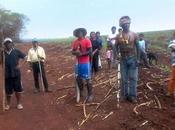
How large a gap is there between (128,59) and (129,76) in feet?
1.50

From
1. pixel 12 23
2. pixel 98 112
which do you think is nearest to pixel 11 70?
pixel 98 112


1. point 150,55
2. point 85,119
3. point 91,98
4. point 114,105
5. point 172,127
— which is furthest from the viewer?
point 150,55

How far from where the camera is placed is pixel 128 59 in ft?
36.4

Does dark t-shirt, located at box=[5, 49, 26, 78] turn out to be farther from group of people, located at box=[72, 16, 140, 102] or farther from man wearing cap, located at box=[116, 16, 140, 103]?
man wearing cap, located at box=[116, 16, 140, 103]

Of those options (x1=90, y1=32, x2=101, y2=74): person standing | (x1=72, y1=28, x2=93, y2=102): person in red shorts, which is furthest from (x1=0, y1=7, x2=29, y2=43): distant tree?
(x1=72, y1=28, x2=93, y2=102): person in red shorts

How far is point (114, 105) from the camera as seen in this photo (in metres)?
11.1

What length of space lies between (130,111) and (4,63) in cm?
365

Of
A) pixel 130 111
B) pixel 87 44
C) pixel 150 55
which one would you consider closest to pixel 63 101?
pixel 87 44

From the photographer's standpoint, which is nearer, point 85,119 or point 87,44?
point 85,119

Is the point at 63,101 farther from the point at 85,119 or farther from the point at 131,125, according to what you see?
the point at 131,125

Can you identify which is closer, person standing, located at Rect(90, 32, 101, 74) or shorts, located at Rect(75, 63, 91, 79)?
shorts, located at Rect(75, 63, 91, 79)

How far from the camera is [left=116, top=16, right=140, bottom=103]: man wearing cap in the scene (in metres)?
11.0

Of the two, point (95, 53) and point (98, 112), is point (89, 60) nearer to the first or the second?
point (98, 112)

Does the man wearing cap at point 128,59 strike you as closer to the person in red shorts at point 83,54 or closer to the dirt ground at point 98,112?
the dirt ground at point 98,112
